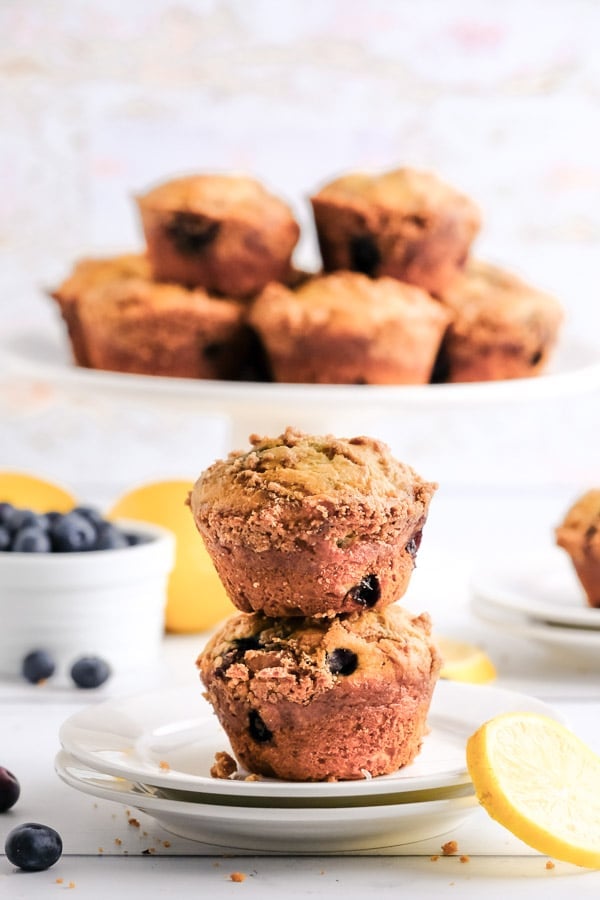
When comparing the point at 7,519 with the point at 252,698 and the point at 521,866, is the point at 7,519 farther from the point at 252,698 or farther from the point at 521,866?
the point at 521,866

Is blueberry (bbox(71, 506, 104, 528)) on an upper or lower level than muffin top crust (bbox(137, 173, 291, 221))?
lower

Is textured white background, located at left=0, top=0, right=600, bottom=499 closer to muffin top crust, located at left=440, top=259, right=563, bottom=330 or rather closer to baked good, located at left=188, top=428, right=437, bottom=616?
muffin top crust, located at left=440, top=259, right=563, bottom=330

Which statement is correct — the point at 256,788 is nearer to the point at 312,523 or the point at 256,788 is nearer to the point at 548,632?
the point at 312,523

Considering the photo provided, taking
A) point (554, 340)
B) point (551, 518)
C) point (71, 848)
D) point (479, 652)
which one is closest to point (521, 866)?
point (71, 848)

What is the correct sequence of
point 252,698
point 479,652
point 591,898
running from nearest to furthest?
1. point 591,898
2. point 252,698
3. point 479,652

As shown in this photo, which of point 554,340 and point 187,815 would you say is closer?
point 187,815

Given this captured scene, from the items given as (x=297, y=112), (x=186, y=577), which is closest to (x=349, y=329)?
(x=186, y=577)

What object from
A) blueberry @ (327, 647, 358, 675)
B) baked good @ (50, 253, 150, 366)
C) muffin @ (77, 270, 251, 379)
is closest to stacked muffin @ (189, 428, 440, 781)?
blueberry @ (327, 647, 358, 675)
